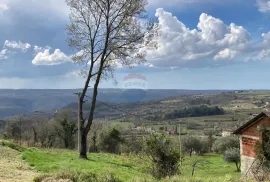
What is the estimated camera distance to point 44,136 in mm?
61344

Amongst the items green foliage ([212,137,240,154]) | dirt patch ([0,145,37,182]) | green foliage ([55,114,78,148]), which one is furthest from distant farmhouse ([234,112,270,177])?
green foliage ([212,137,240,154])

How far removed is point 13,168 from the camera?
14.3m

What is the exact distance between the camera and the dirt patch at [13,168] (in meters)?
11.5

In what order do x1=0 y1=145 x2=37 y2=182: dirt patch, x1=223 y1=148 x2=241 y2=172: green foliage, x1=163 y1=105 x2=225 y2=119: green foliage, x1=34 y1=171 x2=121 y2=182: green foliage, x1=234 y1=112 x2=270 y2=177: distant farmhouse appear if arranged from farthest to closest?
1. x1=163 y1=105 x2=225 y2=119: green foliage
2. x1=223 y1=148 x2=241 y2=172: green foliage
3. x1=234 y1=112 x2=270 y2=177: distant farmhouse
4. x1=0 y1=145 x2=37 y2=182: dirt patch
5. x1=34 y1=171 x2=121 y2=182: green foliage

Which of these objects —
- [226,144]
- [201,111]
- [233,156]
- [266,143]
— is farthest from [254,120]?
[201,111]

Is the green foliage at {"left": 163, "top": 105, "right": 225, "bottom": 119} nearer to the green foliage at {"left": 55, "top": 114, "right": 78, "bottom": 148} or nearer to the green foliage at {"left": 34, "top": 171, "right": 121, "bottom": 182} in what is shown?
the green foliage at {"left": 55, "top": 114, "right": 78, "bottom": 148}

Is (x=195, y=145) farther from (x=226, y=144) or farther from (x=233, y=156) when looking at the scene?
(x=233, y=156)

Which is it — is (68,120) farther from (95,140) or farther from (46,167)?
(46,167)

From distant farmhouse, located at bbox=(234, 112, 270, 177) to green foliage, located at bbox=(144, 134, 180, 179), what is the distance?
15.8 m

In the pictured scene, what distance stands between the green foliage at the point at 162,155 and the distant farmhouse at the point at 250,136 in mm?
15796

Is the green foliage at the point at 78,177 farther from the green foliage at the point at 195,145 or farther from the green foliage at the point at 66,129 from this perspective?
the green foliage at the point at 195,145

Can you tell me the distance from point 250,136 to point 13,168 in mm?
21630

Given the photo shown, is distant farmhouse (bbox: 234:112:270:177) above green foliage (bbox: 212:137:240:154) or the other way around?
above

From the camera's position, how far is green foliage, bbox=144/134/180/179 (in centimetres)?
1411
